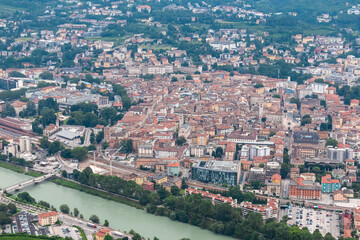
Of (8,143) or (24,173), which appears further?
(8,143)

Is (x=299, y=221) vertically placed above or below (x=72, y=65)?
below

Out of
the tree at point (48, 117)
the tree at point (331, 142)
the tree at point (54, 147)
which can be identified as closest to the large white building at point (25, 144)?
the tree at point (54, 147)

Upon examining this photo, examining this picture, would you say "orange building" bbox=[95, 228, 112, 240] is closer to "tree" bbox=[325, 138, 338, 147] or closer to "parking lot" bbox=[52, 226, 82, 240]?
"parking lot" bbox=[52, 226, 82, 240]

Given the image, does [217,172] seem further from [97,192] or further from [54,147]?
[54,147]

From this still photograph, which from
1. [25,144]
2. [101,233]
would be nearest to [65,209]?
[101,233]

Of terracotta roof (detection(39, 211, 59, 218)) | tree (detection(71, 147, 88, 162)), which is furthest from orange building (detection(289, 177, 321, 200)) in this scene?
tree (detection(71, 147, 88, 162))

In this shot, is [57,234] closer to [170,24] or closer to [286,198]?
[286,198]

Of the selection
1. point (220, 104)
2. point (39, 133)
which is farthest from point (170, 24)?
point (39, 133)
